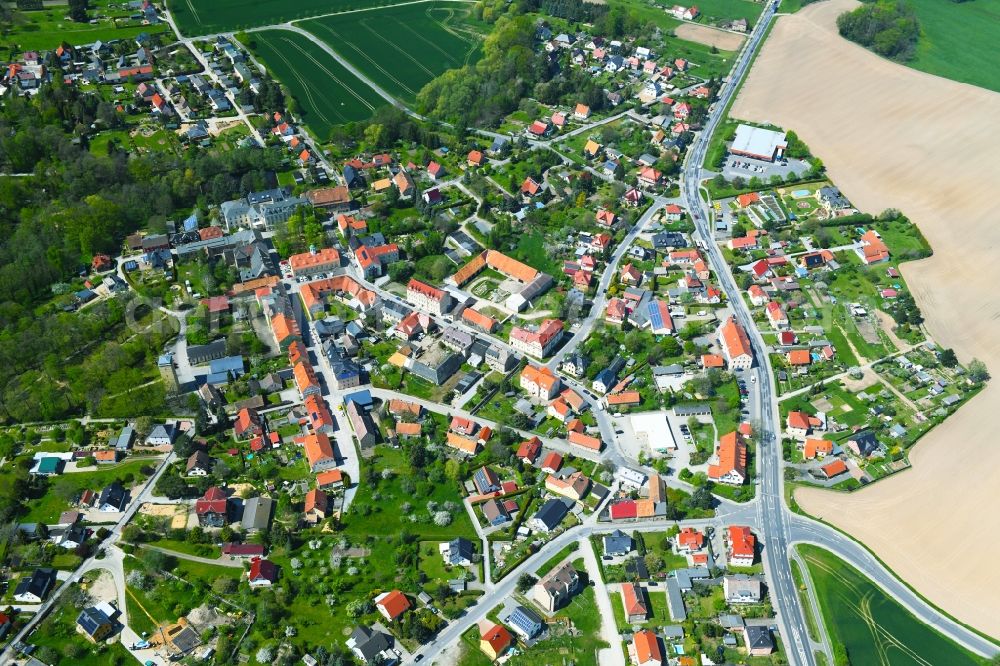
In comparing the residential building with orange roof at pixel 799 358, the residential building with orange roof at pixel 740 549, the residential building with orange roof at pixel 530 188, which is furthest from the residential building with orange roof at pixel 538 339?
the residential building with orange roof at pixel 530 188

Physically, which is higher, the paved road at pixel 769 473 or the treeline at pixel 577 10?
the treeline at pixel 577 10

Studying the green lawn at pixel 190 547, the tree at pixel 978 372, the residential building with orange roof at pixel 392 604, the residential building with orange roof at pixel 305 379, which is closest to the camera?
the residential building with orange roof at pixel 392 604

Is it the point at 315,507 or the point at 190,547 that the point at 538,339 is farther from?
the point at 190,547

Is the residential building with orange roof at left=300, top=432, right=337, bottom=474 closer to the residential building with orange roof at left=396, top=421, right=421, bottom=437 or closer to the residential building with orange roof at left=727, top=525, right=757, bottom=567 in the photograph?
the residential building with orange roof at left=396, top=421, right=421, bottom=437

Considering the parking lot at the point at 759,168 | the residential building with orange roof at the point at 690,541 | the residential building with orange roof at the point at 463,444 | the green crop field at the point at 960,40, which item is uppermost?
the green crop field at the point at 960,40

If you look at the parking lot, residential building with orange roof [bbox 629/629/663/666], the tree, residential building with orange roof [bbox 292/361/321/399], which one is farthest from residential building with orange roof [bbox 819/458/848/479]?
the parking lot

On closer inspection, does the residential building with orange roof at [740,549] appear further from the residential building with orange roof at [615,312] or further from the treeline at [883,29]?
the treeline at [883,29]
